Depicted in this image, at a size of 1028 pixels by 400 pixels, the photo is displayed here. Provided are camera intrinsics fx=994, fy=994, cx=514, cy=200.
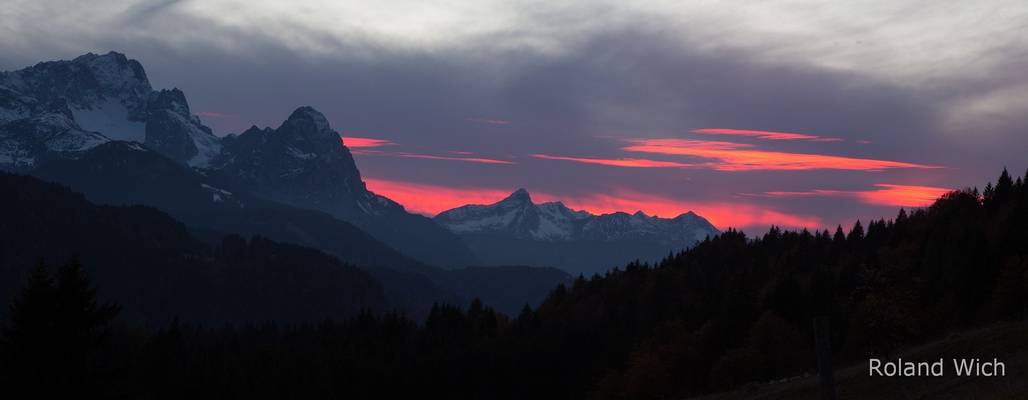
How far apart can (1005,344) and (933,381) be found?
7178 mm

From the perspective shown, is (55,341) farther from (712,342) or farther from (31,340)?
(712,342)

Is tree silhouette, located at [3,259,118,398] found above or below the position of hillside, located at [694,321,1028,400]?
above

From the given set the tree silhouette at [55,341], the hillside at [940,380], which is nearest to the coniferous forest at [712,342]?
the hillside at [940,380]

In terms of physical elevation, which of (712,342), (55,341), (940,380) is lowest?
(712,342)

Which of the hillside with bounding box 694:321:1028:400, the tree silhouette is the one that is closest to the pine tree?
the tree silhouette

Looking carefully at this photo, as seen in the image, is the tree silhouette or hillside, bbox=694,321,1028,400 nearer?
the tree silhouette

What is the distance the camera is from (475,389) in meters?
171

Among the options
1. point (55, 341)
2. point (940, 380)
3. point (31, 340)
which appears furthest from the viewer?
point (940, 380)

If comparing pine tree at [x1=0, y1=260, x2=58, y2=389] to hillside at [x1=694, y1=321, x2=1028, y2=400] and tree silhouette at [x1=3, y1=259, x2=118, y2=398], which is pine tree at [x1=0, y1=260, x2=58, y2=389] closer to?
tree silhouette at [x1=3, y1=259, x2=118, y2=398]

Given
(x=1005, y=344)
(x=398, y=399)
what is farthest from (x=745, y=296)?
(x=1005, y=344)

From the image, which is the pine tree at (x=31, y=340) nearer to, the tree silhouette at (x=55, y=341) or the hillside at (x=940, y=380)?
the tree silhouette at (x=55, y=341)

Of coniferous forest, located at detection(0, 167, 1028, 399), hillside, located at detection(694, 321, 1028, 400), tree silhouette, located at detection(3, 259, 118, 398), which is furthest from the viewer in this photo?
coniferous forest, located at detection(0, 167, 1028, 399)

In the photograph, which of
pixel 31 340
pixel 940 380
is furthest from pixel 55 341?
pixel 940 380

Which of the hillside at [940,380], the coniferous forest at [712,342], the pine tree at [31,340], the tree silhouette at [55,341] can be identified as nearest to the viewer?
the pine tree at [31,340]
